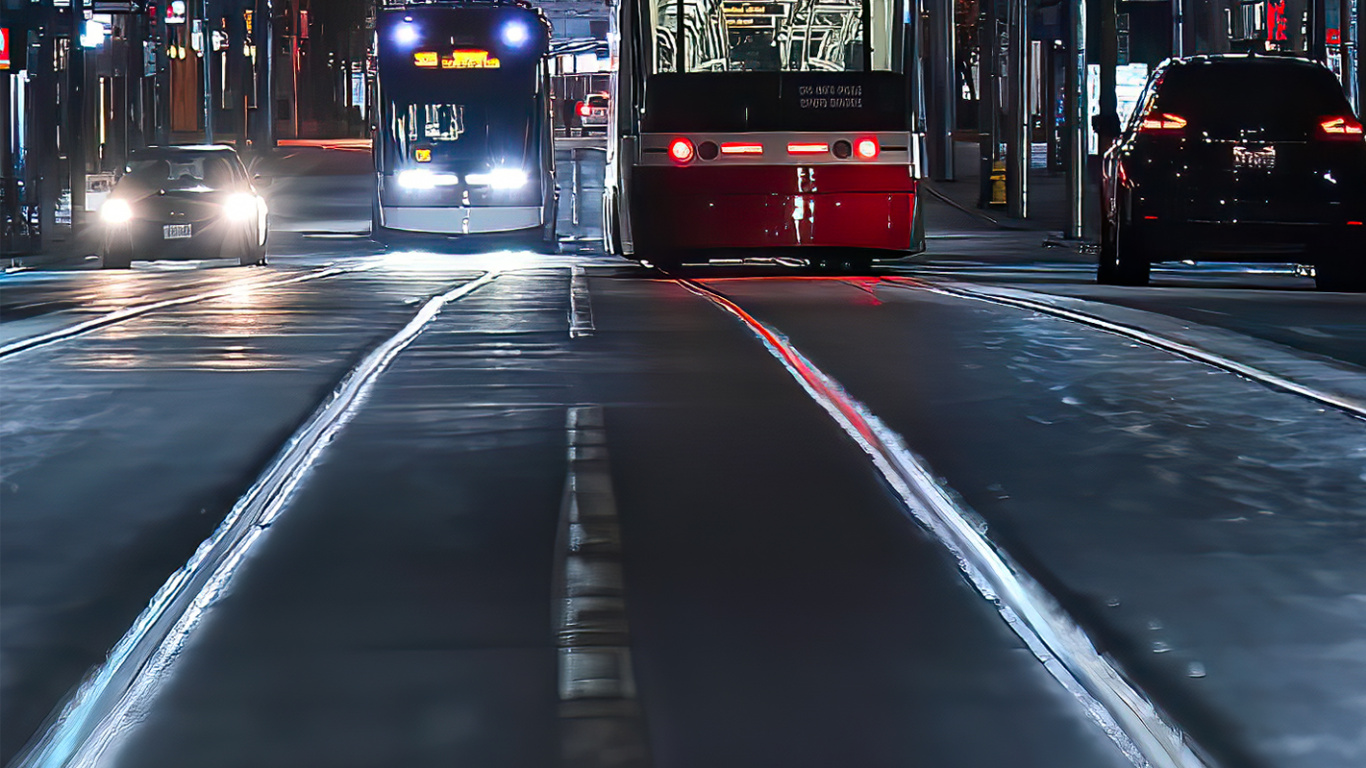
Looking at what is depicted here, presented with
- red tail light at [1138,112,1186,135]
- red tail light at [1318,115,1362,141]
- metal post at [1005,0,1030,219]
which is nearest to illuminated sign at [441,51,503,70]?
metal post at [1005,0,1030,219]

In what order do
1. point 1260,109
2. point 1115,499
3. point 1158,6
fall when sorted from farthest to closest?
point 1158,6 < point 1260,109 < point 1115,499

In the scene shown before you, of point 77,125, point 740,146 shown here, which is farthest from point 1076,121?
point 77,125

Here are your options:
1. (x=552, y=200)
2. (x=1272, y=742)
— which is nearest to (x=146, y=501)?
(x=1272, y=742)

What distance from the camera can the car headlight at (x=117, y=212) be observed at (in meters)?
28.9

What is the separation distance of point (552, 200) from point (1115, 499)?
988 inches

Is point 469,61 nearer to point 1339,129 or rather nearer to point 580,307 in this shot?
point 580,307

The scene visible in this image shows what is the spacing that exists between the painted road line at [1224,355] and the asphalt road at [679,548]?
6cm

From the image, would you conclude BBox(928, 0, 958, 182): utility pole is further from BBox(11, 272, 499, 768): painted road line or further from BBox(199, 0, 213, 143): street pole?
BBox(11, 272, 499, 768): painted road line

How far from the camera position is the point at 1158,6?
6356cm

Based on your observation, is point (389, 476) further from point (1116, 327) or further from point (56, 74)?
point (56, 74)

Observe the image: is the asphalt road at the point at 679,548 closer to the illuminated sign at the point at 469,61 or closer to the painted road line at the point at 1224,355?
the painted road line at the point at 1224,355

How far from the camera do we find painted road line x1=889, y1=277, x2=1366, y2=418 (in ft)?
36.8

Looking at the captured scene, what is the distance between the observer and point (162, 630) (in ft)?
19.8

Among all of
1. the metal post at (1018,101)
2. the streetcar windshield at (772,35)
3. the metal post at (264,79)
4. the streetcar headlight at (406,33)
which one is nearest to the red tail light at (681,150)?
the streetcar windshield at (772,35)
